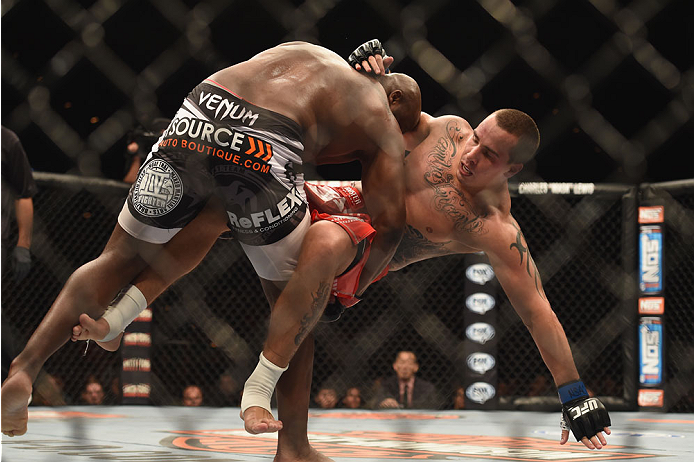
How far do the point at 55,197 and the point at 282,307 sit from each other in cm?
266

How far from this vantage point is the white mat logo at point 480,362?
3633mm

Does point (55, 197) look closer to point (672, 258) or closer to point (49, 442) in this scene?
point (49, 442)

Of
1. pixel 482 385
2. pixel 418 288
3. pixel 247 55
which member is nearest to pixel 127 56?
pixel 247 55

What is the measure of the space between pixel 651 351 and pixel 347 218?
8.51ft

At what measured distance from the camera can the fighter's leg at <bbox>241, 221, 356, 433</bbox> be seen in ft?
4.82

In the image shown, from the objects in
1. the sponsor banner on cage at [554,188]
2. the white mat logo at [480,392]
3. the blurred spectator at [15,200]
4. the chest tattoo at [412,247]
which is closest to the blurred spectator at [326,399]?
the white mat logo at [480,392]

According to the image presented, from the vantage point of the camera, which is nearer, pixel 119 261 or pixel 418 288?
pixel 119 261

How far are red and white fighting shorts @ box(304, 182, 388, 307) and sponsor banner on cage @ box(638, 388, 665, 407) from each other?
2392 millimetres

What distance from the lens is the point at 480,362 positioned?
3637mm

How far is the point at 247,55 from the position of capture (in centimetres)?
396

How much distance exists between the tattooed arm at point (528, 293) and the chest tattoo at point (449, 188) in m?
0.05

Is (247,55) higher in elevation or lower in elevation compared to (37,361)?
higher

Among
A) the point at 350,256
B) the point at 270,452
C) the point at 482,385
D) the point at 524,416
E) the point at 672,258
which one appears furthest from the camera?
the point at 672,258

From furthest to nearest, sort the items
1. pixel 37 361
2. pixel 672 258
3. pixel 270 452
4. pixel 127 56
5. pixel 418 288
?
1. pixel 127 56
2. pixel 418 288
3. pixel 672 258
4. pixel 270 452
5. pixel 37 361
